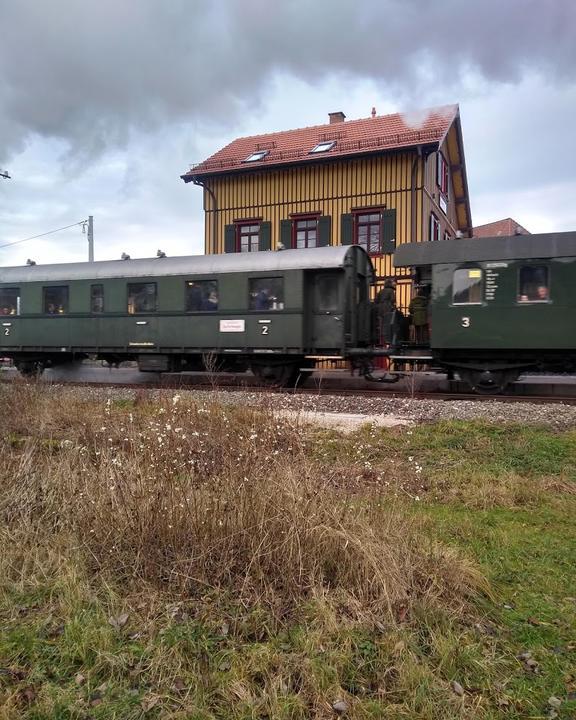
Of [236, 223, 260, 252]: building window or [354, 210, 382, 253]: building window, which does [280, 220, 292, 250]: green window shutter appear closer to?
[236, 223, 260, 252]: building window

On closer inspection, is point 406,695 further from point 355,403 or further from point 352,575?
point 355,403

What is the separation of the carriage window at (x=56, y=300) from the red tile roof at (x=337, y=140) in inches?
400

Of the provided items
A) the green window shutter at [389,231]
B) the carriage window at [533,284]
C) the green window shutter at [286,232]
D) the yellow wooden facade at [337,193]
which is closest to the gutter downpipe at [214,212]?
the yellow wooden facade at [337,193]

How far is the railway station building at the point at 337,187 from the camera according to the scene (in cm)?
2091

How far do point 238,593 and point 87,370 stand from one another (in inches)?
664

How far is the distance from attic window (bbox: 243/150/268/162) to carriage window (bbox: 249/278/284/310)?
1183 cm

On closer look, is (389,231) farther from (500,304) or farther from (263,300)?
(500,304)

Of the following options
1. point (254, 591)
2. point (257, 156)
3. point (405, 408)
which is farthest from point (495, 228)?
point (254, 591)

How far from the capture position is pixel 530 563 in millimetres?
3770

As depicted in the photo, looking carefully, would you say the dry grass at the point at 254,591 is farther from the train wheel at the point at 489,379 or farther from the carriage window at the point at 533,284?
the train wheel at the point at 489,379

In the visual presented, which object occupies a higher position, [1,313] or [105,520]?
[1,313]

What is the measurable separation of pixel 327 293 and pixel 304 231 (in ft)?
33.2

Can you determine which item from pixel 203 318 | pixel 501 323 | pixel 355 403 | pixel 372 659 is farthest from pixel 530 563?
pixel 203 318

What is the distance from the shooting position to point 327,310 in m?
13.1
